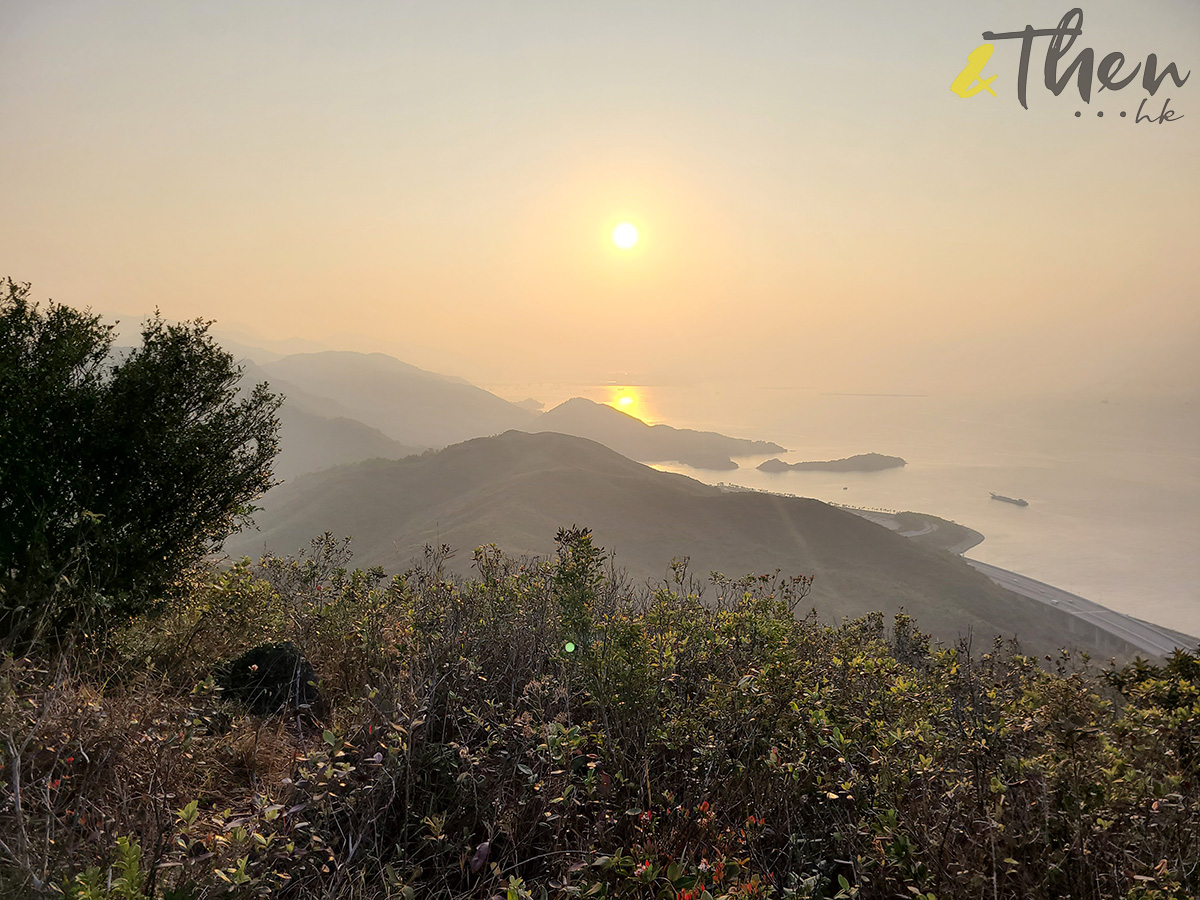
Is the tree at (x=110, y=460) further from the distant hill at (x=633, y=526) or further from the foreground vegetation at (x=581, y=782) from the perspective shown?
the distant hill at (x=633, y=526)

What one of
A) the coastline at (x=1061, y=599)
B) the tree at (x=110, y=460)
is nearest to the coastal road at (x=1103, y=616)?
the coastline at (x=1061, y=599)

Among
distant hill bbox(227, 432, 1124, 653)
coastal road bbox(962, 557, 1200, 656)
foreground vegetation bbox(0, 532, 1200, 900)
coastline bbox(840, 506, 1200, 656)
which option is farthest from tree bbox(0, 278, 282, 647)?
coastal road bbox(962, 557, 1200, 656)

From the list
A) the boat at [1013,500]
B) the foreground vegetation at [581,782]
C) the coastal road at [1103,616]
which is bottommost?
the coastal road at [1103,616]

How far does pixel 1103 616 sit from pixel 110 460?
112063 millimetres

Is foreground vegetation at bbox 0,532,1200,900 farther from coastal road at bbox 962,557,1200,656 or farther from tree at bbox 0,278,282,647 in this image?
coastal road at bbox 962,557,1200,656

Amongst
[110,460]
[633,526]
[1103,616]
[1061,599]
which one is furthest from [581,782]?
[1061,599]

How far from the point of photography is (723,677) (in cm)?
641

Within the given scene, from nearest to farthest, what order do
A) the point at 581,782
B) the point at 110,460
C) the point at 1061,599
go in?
the point at 581,782 < the point at 110,460 < the point at 1061,599

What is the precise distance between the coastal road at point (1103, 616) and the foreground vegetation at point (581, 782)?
89.1 metres

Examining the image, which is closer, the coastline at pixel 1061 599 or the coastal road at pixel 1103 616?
the coastal road at pixel 1103 616

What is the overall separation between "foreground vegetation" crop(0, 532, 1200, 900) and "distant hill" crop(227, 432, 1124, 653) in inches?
2316

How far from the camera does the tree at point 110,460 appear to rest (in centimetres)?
655

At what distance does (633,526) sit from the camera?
9450 cm

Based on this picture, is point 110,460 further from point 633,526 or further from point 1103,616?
point 1103,616
